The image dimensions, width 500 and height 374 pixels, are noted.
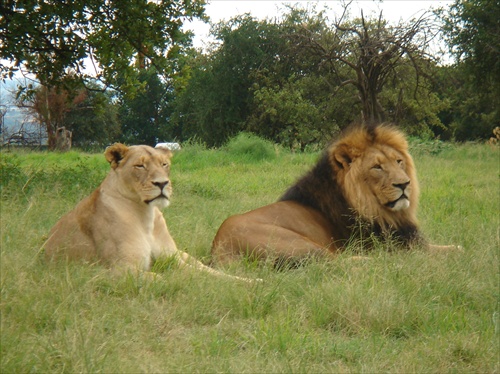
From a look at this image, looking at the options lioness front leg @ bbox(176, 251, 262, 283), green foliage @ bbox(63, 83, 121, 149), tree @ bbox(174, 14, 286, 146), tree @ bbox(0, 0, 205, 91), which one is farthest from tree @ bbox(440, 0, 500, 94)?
green foliage @ bbox(63, 83, 121, 149)

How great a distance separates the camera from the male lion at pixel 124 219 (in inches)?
175

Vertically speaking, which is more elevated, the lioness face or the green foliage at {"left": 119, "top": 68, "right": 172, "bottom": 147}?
the lioness face

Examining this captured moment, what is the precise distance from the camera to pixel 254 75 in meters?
29.0

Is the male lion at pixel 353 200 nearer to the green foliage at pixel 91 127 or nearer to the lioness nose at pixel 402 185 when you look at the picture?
the lioness nose at pixel 402 185

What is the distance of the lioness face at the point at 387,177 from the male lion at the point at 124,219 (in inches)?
56.9

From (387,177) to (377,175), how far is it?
0.07 meters

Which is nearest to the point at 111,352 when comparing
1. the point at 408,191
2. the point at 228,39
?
the point at 408,191

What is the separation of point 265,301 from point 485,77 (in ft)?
53.0

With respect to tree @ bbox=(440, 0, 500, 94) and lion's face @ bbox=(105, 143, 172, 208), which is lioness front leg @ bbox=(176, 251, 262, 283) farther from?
tree @ bbox=(440, 0, 500, 94)

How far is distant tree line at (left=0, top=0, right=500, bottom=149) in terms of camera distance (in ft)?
31.7

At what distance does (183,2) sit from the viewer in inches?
379

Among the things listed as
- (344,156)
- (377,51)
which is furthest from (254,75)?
(344,156)

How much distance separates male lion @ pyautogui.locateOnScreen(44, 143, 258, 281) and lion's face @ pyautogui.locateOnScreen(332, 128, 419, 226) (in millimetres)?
1357

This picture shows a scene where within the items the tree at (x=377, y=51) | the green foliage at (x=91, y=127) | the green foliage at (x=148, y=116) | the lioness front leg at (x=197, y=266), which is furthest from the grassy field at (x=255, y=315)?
the green foliage at (x=148, y=116)
